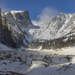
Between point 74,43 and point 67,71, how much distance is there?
3641 inches

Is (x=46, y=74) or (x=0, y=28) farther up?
(x=0, y=28)


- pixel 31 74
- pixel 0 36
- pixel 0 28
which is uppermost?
pixel 0 28

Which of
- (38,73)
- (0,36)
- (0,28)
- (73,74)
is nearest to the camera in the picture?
(73,74)

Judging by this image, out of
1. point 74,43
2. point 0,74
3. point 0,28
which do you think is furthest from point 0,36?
point 74,43

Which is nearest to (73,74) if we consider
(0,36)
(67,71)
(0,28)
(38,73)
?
(67,71)

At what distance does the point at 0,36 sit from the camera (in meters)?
52.2

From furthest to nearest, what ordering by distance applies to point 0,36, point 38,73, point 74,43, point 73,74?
point 74,43
point 0,36
point 38,73
point 73,74

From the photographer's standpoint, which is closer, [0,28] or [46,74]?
[46,74]

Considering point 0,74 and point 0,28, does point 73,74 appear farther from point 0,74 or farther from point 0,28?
point 0,28

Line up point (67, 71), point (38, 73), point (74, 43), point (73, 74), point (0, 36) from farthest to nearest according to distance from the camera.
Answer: point (74, 43) < point (0, 36) < point (38, 73) < point (67, 71) < point (73, 74)

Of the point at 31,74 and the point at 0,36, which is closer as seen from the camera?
the point at 31,74

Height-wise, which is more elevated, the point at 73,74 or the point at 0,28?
the point at 0,28

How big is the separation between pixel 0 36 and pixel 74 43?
7483 cm

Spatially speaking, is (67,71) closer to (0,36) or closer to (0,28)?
(0,36)
